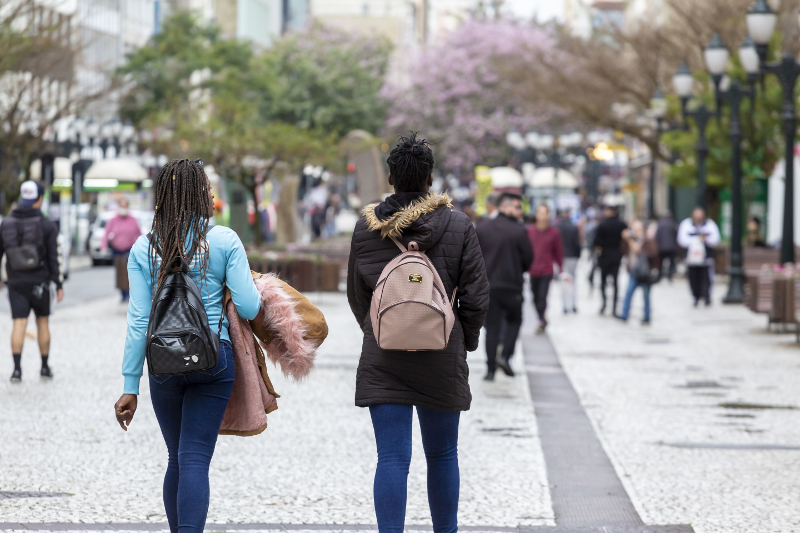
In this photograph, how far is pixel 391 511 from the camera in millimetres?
4805

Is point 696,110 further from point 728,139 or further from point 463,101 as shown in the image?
point 463,101

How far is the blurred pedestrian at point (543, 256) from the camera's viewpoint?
16.0 meters

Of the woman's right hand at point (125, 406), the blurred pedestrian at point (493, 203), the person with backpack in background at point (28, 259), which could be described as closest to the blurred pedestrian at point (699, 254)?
the blurred pedestrian at point (493, 203)

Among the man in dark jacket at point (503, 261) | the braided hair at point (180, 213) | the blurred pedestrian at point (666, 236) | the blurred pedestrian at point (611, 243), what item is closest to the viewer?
the braided hair at point (180, 213)

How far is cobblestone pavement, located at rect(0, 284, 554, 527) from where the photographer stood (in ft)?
20.8

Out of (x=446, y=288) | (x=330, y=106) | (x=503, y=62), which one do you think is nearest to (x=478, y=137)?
(x=330, y=106)

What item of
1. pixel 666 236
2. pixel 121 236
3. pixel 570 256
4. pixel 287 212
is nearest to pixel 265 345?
pixel 121 236

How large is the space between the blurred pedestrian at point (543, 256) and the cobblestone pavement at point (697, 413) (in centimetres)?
59

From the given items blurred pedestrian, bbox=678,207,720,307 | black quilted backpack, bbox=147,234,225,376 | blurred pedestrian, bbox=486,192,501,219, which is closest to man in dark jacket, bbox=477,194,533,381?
blurred pedestrian, bbox=486,192,501,219

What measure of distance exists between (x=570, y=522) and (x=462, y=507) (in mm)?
540

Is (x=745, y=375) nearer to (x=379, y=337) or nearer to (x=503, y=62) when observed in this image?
(x=379, y=337)

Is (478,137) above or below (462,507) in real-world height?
above

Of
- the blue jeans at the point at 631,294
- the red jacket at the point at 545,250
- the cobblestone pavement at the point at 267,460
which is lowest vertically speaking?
the cobblestone pavement at the point at 267,460

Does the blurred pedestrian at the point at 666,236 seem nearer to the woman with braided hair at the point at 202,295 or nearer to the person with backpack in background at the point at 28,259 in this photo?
the person with backpack in background at the point at 28,259
